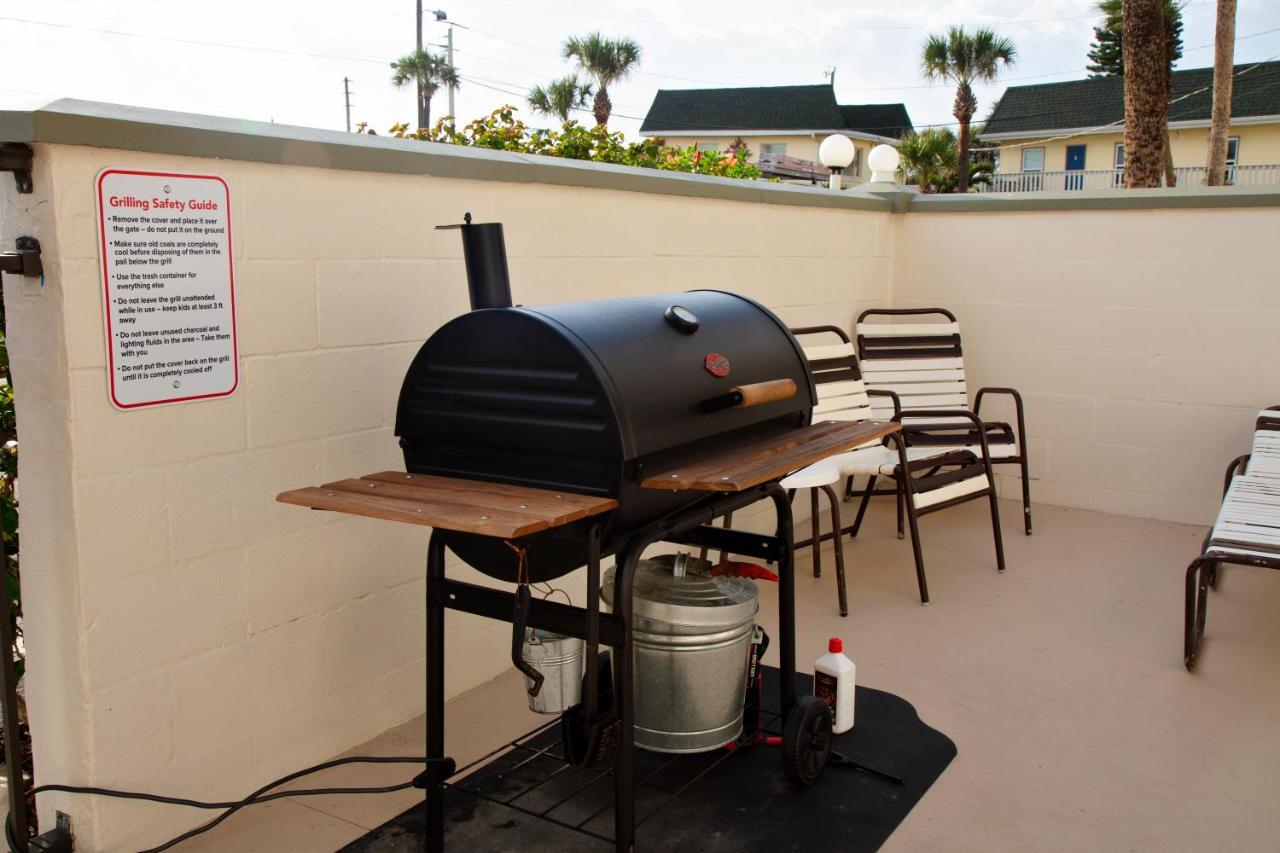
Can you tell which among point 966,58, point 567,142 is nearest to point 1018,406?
point 567,142

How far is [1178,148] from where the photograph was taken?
1125 inches

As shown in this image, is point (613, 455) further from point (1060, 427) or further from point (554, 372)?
point (1060, 427)

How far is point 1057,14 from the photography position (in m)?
33.8

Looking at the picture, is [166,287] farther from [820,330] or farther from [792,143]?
[792,143]

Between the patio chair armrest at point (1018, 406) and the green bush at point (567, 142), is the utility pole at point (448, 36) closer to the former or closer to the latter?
the green bush at point (567, 142)

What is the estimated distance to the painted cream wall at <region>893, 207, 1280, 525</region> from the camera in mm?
4488

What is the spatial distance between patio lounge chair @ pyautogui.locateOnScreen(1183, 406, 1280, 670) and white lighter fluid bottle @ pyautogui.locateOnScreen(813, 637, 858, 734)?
108cm

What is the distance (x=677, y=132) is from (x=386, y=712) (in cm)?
3712

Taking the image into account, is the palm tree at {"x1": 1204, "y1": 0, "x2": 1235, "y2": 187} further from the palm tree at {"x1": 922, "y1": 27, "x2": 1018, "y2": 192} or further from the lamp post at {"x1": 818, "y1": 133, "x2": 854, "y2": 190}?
the palm tree at {"x1": 922, "y1": 27, "x2": 1018, "y2": 192}

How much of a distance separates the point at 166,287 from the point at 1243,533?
2.89m

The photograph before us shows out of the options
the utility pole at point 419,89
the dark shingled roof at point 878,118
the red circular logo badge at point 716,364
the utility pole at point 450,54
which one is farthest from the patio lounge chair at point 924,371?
the dark shingled roof at point 878,118

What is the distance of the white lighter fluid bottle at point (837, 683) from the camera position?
262 cm

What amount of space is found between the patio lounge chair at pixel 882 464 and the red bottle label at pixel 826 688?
0.91m

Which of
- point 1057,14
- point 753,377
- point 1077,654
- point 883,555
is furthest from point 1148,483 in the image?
point 1057,14
